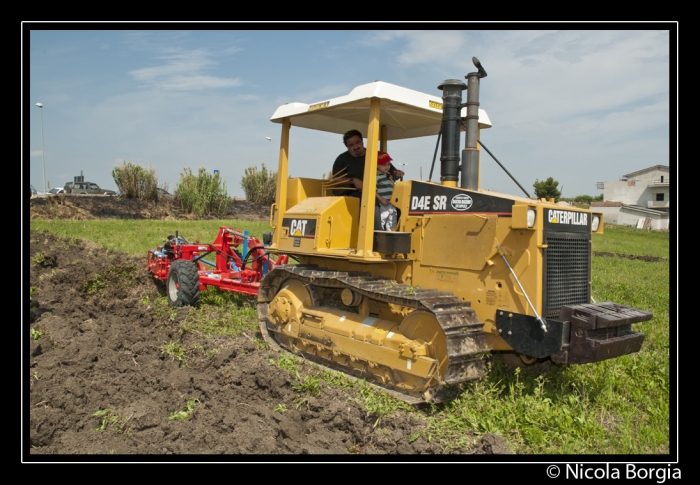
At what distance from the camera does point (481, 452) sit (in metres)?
4.60

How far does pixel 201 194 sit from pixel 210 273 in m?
16.8

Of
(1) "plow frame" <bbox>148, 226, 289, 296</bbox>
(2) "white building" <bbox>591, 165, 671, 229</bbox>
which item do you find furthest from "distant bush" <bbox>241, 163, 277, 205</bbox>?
(2) "white building" <bbox>591, 165, 671, 229</bbox>

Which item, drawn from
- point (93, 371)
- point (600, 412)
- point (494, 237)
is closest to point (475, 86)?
point (494, 237)

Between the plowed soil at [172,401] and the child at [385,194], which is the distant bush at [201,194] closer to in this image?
the plowed soil at [172,401]

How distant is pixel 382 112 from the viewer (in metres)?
6.80

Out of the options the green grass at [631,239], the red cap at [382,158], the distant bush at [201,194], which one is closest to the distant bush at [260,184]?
the distant bush at [201,194]

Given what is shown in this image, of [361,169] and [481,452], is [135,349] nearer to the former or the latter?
[361,169]

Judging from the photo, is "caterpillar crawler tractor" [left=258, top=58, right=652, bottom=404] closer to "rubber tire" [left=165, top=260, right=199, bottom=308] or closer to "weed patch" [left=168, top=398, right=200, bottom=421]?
"weed patch" [left=168, top=398, right=200, bottom=421]

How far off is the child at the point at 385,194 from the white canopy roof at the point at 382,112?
0.62m

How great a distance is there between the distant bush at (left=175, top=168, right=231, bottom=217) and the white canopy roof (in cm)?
1935

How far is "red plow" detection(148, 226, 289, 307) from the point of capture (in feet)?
30.8

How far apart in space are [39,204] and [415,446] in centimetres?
2213

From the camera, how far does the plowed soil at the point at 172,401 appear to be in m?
4.76

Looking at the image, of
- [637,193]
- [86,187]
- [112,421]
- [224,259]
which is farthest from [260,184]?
[637,193]
